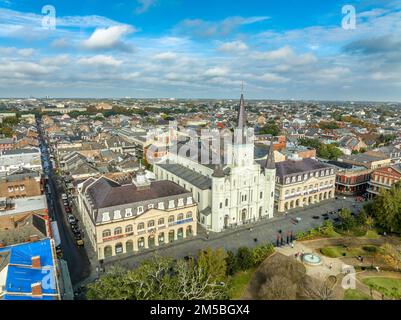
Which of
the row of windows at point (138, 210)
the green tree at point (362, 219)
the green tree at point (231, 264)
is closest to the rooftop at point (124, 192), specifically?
the row of windows at point (138, 210)

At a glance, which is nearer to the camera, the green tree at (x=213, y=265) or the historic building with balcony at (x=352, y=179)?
the green tree at (x=213, y=265)

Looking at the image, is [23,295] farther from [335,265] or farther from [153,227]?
[335,265]

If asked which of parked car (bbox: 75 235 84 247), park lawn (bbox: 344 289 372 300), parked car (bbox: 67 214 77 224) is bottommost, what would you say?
park lawn (bbox: 344 289 372 300)

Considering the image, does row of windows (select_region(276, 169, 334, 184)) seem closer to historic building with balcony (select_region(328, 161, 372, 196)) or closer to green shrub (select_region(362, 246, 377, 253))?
historic building with balcony (select_region(328, 161, 372, 196))

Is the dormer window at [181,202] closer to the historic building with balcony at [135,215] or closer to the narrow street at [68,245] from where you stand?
the historic building with balcony at [135,215]

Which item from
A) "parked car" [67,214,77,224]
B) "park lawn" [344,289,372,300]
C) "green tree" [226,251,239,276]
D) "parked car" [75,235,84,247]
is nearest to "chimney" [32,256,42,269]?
"parked car" [75,235,84,247]
